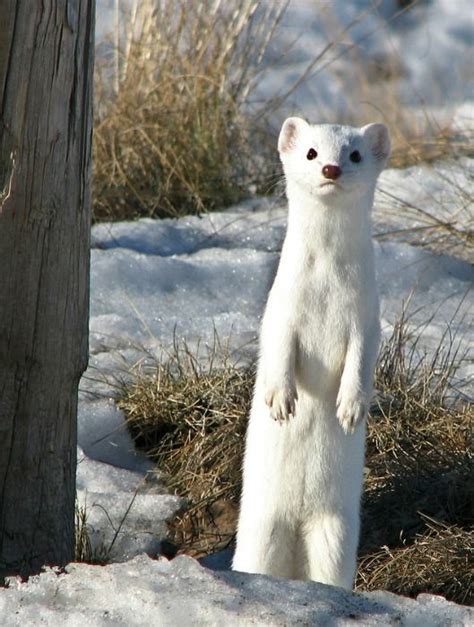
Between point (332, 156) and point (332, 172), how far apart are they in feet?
0.34

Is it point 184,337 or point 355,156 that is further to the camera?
point 184,337

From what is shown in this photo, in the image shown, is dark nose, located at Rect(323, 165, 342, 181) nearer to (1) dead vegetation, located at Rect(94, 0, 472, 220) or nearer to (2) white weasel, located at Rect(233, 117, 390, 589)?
(2) white weasel, located at Rect(233, 117, 390, 589)

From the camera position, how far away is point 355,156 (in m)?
3.65

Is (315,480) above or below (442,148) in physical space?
below

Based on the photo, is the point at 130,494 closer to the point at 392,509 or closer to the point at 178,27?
the point at 392,509

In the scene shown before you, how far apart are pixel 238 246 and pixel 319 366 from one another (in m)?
2.77

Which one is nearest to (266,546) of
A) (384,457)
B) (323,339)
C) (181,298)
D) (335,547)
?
(335,547)

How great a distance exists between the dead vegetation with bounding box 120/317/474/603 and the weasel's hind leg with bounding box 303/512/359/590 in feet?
0.83

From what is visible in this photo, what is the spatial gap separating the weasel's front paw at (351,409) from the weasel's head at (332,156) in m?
0.59

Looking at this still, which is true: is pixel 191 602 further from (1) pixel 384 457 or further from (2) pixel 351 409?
(1) pixel 384 457

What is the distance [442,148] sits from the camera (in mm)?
7066

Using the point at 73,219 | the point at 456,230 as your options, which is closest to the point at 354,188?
the point at 73,219

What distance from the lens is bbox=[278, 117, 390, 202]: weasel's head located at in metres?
3.56

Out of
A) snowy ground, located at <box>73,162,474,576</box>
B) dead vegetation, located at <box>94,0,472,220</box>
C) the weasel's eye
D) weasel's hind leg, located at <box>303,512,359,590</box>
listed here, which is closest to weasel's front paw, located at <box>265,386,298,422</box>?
weasel's hind leg, located at <box>303,512,359,590</box>
